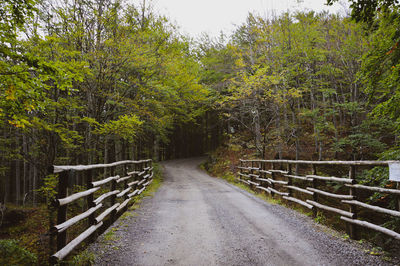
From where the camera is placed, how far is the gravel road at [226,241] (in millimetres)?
3559

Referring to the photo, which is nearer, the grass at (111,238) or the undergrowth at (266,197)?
the grass at (111,238)

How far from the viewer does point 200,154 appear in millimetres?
39156

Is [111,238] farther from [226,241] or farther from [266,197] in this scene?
[266,197]

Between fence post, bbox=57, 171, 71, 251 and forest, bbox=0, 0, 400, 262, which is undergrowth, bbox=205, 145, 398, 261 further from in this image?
fence post, bbox=57, 171, 71, 251

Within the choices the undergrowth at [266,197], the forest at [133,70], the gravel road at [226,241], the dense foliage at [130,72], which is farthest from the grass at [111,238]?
the undergrowth at [266,197]

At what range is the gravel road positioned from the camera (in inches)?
140

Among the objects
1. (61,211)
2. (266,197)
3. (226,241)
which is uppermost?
(61,211)

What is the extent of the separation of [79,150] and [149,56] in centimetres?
482

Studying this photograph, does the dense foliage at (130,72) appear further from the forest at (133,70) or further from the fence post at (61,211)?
the fence post at (61,211)

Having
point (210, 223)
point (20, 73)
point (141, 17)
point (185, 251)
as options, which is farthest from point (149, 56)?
point (185, 251)

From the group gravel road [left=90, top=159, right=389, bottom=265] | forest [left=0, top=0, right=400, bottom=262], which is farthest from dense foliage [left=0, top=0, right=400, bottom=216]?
gravel road [left=90, top=159, right=389, bottom=265]

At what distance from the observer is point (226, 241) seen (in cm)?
430

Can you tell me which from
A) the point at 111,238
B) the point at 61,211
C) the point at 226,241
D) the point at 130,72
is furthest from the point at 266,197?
the point at 130,72

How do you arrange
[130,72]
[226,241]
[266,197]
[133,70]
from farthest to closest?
[130,72], [133,70], [266,197], [226,241]
